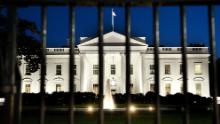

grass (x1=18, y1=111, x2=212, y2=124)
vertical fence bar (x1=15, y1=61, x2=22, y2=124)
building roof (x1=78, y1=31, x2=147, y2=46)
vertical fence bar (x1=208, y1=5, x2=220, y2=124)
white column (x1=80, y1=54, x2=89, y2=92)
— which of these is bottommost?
grass (x1=18, y1=111, x2=212, y2=124)

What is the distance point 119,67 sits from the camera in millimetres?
64062

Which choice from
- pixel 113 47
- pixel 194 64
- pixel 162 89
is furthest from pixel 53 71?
pixel 194 64

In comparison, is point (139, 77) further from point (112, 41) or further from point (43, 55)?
point (43, 55)

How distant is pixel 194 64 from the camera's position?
65.8 m

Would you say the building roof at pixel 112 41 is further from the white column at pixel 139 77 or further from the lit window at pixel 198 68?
the lit window at pixel 198 68

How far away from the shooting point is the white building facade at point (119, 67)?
202 ft

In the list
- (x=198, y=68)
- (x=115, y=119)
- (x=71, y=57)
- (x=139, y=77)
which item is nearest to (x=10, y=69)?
(x=71, y=57)

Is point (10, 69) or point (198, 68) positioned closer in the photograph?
point (10, 69)

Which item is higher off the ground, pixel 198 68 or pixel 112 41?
pixel 112 41

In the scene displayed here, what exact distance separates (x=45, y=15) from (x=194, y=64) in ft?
210

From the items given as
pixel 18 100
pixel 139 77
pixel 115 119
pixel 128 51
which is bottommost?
pixel 115 119

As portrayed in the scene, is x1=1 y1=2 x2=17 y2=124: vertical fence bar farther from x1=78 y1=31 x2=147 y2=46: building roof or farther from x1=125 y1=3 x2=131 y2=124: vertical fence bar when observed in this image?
x1=78 y1=31 x2=147 y2=46: building roof

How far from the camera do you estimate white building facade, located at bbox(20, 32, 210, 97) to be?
61656mm

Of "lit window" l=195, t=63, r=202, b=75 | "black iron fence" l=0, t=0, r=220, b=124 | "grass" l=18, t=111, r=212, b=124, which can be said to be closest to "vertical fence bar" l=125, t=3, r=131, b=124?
"black iron fence" l=0, t=0, r=220, b=124
